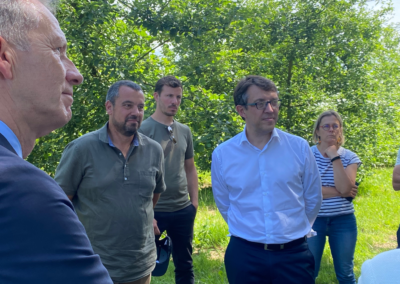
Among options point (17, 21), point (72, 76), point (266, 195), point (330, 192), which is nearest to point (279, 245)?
point (266, 195)

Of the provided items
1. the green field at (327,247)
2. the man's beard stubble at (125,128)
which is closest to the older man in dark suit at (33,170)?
the man's beard stubble at (125,128)

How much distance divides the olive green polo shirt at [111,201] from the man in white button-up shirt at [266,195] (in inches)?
26.5

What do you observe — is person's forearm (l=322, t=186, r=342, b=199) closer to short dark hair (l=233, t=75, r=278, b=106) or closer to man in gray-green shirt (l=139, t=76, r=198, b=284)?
short dark hair (l=233, t=75, r=278, b=106)

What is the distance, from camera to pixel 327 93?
863cm

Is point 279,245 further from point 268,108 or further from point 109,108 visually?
point 109,108

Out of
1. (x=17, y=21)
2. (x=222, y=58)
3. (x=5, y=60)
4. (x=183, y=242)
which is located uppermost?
(x=222, y=58)

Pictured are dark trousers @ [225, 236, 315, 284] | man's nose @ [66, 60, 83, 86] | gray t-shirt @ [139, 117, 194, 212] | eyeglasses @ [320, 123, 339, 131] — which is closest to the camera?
man's nose @ [66, 60, 83, 86]

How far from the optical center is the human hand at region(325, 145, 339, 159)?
10.9ft

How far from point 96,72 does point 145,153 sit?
12.2 feet

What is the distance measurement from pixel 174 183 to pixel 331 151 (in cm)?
167

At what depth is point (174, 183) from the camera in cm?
369

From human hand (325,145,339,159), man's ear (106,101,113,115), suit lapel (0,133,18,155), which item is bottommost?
human hand (325,145,339,159)

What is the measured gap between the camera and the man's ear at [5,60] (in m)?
0.80

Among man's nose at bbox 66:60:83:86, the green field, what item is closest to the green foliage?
the green field
